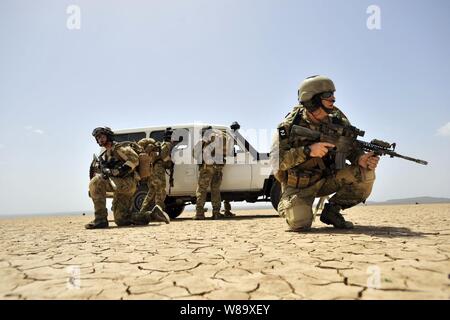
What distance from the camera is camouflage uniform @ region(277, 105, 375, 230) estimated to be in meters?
3.29

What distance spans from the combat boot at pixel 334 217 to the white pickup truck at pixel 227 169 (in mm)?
2578

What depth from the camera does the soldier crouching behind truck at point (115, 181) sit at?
453cm

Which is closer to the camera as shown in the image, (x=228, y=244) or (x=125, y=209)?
(x=228, y=244)

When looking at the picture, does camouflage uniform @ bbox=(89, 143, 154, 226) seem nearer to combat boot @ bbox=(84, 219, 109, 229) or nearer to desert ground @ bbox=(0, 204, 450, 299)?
combat boot @ bbox=(84, 219, 109, 229)

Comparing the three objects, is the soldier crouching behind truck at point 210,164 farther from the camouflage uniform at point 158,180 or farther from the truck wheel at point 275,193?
the truck wheel at point 275,193

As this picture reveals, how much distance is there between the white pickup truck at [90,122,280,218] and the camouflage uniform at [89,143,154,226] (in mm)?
1016

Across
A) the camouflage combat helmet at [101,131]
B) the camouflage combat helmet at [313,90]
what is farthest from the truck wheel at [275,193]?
the camouflage combat helmet at [101,131]

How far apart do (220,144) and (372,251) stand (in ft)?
13.1

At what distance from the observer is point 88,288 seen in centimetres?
145

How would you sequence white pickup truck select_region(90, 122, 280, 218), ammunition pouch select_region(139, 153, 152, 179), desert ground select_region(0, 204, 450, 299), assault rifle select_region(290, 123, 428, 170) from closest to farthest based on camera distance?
desert ground select_region(0, 204, 450, 299)
assault rifle select_region(290, 123, 428, 170)
ammunition pouch select_region(139, 153, 152, 179)
white pickup truck select_region(90, 122, 280, 218)

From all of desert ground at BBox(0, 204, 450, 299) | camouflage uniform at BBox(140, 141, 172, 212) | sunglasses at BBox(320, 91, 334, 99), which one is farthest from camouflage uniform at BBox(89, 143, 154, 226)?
sunglasses at BBox(320, 91, 334, 99)
